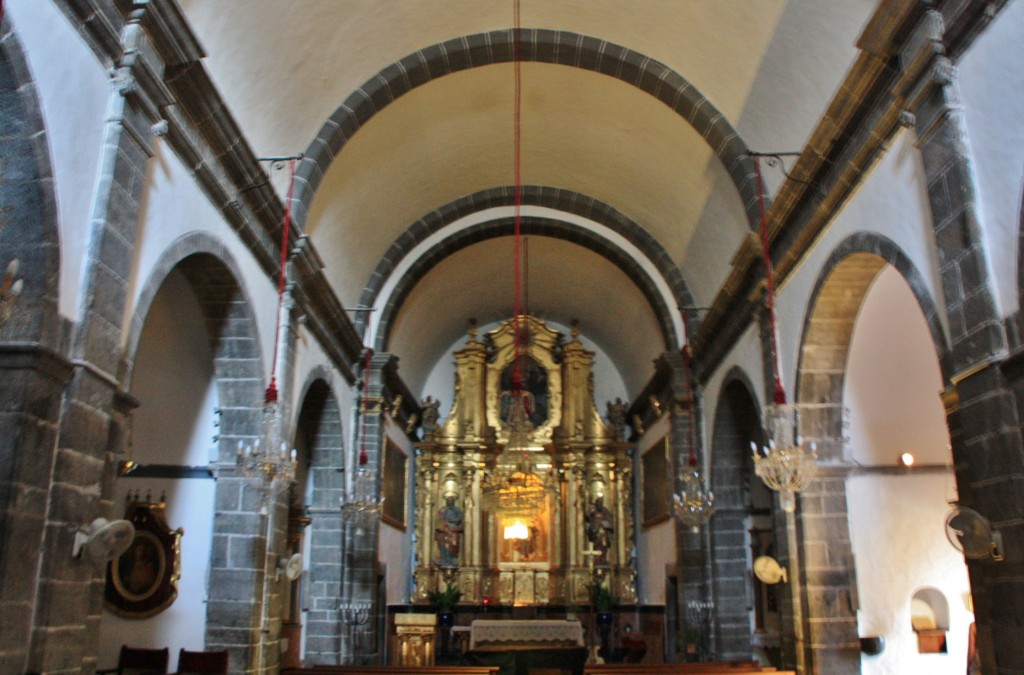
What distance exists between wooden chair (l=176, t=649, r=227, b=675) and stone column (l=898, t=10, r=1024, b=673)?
6.36 metres

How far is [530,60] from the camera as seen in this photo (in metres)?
11.3

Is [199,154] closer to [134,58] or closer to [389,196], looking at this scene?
[134,58]

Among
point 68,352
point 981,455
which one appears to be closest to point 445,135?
point 68,352

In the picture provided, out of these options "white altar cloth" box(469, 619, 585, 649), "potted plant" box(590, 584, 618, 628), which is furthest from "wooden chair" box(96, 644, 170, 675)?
"potted plant" box(590, 584, 618, 628)

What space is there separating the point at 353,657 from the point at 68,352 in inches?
360

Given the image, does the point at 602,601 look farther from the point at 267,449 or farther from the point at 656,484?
the point at 267,449

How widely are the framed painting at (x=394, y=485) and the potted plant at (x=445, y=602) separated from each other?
1455mm

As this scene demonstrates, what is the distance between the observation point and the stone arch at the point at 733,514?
13.0m

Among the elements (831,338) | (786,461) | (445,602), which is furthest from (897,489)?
(445,602)

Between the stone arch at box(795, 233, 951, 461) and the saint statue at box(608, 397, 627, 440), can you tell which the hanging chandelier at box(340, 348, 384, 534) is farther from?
the saint statue at box(608, 397, 627, 440)

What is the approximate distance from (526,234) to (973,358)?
10.9m

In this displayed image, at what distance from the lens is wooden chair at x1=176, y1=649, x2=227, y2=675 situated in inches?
328

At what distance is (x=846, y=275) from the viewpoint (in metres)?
8.39

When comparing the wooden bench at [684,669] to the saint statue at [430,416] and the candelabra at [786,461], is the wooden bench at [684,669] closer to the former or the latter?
the candelabra at [786,461]
